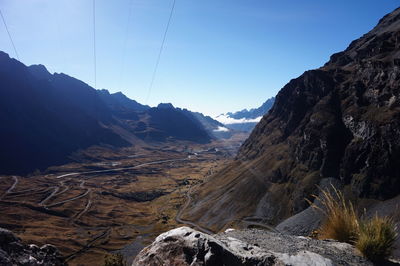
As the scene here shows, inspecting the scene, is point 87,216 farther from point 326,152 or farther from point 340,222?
A: point 340,222

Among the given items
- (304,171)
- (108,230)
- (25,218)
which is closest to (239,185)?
(304,171)

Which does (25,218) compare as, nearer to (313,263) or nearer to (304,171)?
(304,171)

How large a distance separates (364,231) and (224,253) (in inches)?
215

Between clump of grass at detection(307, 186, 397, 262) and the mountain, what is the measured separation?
244 feet

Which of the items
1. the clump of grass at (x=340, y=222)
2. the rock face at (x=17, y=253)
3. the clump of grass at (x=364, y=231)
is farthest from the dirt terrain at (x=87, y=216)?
the clump of grass at (x=364, y=231)

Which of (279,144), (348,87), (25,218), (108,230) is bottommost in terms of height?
(108,230)

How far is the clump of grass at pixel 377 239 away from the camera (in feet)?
35.1

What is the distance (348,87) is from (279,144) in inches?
1825

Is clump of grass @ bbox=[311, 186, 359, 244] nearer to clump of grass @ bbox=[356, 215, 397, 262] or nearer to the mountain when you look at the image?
clump of grass @ bbox=[356, 215, 397, 262]

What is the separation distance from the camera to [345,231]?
1241 centimetres

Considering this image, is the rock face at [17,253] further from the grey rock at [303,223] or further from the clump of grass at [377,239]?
the grey rock at [303,223]

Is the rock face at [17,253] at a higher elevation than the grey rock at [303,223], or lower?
higher

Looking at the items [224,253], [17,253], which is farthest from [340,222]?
[17,253]

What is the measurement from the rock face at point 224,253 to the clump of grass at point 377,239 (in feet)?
1.23
